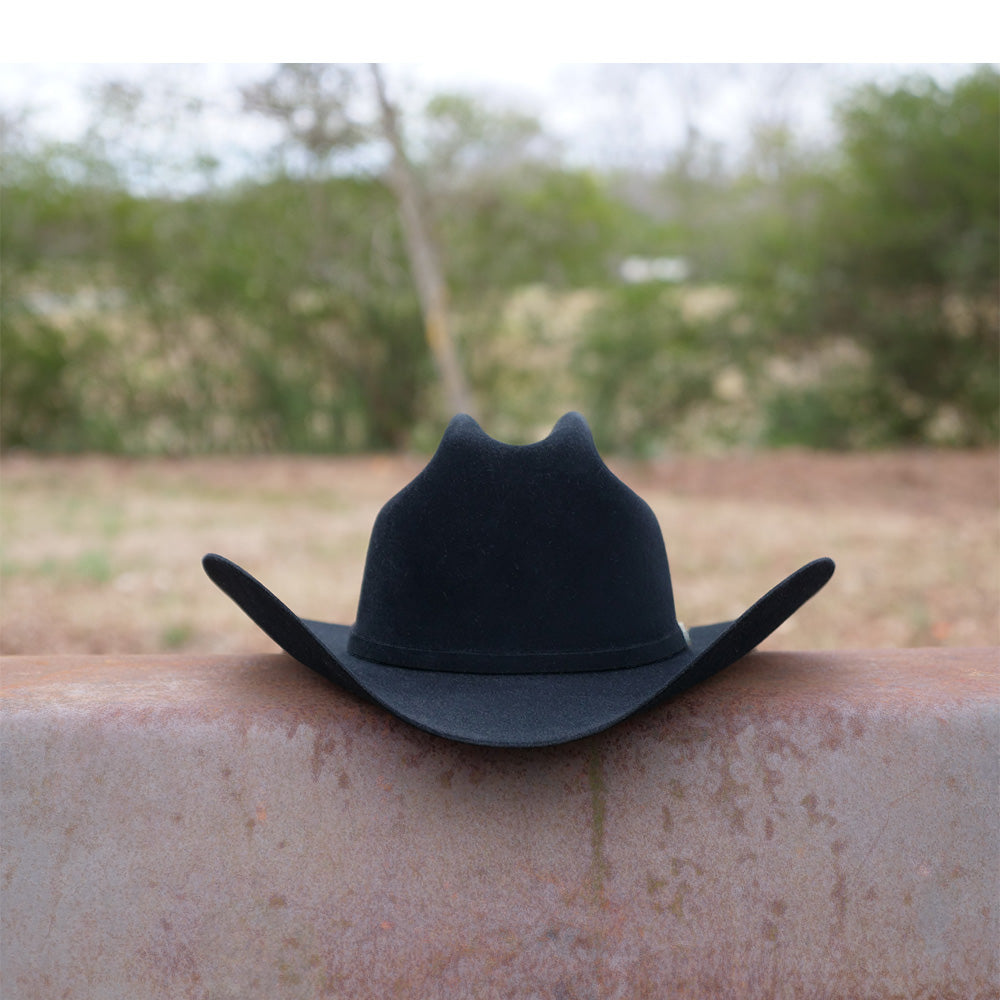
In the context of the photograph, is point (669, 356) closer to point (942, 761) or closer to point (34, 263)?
point (34, 263)

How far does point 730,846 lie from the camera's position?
1.30 metres

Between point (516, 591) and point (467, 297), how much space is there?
872 cm

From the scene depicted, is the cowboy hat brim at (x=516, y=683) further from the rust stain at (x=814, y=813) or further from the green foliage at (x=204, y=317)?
the green foliage at (x=204, y=317)

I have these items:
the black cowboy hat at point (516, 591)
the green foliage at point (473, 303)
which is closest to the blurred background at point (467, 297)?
the green foliage at point (473, 303)

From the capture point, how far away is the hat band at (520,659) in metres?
1.39

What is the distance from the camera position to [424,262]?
8.72 metres

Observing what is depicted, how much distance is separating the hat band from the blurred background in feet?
21.3

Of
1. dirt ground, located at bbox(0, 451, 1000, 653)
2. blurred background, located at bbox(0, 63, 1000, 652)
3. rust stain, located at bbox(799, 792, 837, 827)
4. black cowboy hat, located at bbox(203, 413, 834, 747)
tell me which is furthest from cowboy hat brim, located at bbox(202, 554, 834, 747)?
blurred background, located at bbox(0, 63, 1000, 652)

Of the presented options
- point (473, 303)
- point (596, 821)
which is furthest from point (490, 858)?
point (473, 303)

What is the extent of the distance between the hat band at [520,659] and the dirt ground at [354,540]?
2.41 meters

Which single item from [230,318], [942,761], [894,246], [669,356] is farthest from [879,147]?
[942,761]

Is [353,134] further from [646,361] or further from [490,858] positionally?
[490,858]

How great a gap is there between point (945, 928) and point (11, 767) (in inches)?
47.7

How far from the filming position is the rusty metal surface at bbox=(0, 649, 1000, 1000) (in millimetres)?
1271
